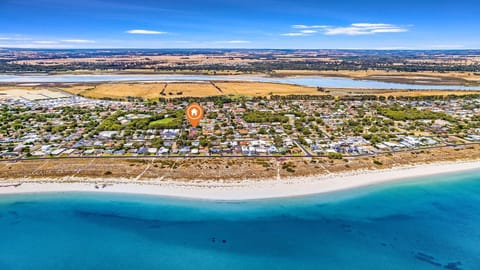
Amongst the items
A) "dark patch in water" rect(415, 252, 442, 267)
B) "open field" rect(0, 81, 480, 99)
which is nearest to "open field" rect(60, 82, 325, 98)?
"open field" rect(0, 81, 480, 99)

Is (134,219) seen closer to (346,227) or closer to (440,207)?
(346,227)

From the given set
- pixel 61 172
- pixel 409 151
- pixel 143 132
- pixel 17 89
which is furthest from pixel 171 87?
pixel 409 151

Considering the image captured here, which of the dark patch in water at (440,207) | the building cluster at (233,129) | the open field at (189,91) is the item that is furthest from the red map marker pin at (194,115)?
the open field at (189,91)

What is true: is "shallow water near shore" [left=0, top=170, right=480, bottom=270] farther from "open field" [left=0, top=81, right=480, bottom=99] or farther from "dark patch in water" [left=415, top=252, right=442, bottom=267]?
"open field" [left=0, top=81, right=480, bottom=99]

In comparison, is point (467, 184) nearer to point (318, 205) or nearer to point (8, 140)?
point (318, 205)

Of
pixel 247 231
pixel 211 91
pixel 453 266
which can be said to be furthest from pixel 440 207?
pixel 211 91

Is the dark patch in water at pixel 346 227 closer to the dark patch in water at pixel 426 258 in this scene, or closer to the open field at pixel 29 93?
the dark patch in water at pixel 426 258
